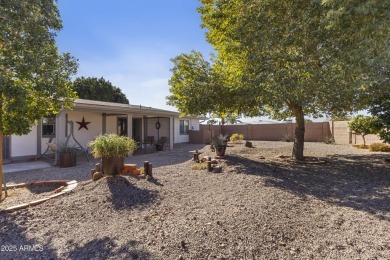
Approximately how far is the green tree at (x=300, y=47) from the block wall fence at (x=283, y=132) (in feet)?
38.8

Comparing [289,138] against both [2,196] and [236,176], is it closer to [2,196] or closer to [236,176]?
[236,176]

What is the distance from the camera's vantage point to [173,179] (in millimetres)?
6312

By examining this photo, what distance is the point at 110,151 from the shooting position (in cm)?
530

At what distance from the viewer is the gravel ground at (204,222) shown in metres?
2.86

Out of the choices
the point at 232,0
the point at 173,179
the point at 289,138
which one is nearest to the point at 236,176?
the point at 173,179

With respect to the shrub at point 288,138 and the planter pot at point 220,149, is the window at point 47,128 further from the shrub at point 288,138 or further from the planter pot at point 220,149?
the shrub at point 288,138

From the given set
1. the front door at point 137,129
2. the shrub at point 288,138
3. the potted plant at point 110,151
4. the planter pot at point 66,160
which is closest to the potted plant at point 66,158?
the planter pot at point 66,160

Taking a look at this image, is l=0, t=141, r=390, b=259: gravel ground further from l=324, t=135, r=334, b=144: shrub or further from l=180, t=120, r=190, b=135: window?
l=180, t=120, r=190, b=135: window

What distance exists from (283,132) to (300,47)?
1711 cm

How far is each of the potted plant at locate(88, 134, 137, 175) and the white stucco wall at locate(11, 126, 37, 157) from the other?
24.6 ft

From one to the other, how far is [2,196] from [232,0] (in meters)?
7.40

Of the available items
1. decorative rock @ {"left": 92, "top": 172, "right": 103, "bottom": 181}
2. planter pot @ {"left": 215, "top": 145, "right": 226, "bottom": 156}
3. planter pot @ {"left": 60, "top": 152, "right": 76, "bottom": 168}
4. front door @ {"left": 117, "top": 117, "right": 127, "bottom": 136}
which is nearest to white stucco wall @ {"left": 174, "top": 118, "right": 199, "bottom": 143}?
front door @ {"left": 117, "top": 117, "right": 127, "bottom": 136}

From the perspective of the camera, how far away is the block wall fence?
18.1 m

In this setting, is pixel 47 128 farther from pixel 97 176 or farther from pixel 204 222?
pixel 204 222
